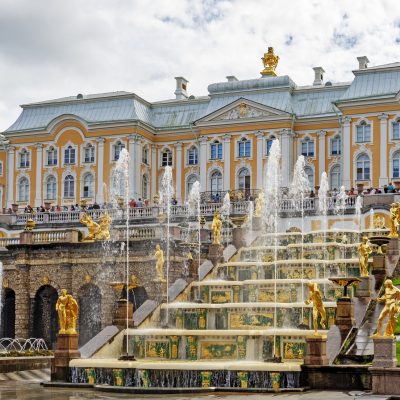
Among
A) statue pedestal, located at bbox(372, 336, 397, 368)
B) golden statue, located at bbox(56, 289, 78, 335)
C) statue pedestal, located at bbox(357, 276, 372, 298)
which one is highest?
statue pedestal, located at bbox(357, 276, 372, 298)

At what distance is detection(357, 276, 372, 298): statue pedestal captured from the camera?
1038 inches

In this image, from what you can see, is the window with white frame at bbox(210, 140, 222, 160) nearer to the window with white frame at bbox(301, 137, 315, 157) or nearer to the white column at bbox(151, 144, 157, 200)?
the white column at bbox(151, 144, 157, 200)

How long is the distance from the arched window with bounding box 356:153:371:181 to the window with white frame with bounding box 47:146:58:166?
81.8 ft

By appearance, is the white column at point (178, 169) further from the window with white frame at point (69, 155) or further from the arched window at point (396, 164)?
the arched window at point (396, 164)

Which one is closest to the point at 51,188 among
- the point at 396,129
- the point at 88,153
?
the point at 88,153

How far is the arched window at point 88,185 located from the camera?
72500mm

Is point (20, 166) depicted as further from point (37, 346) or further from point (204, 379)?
point (204, 379)

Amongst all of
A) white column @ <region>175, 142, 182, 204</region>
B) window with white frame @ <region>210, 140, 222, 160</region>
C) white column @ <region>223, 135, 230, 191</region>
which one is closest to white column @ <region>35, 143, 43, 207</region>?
white column @ <region>175, 142, 182, 204</region>

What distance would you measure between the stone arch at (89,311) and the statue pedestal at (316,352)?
58.6 ft

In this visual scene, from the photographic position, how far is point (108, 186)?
235 feet

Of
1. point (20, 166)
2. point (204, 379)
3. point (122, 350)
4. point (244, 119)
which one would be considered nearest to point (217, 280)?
point (122, 350)

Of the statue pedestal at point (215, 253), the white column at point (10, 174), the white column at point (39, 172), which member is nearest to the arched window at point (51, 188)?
the white column at point (39, 172)

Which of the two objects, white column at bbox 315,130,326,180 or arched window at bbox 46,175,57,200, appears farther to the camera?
arched window at bbox 46,175,57,200

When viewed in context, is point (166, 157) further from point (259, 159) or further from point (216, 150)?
point (259, 159)
